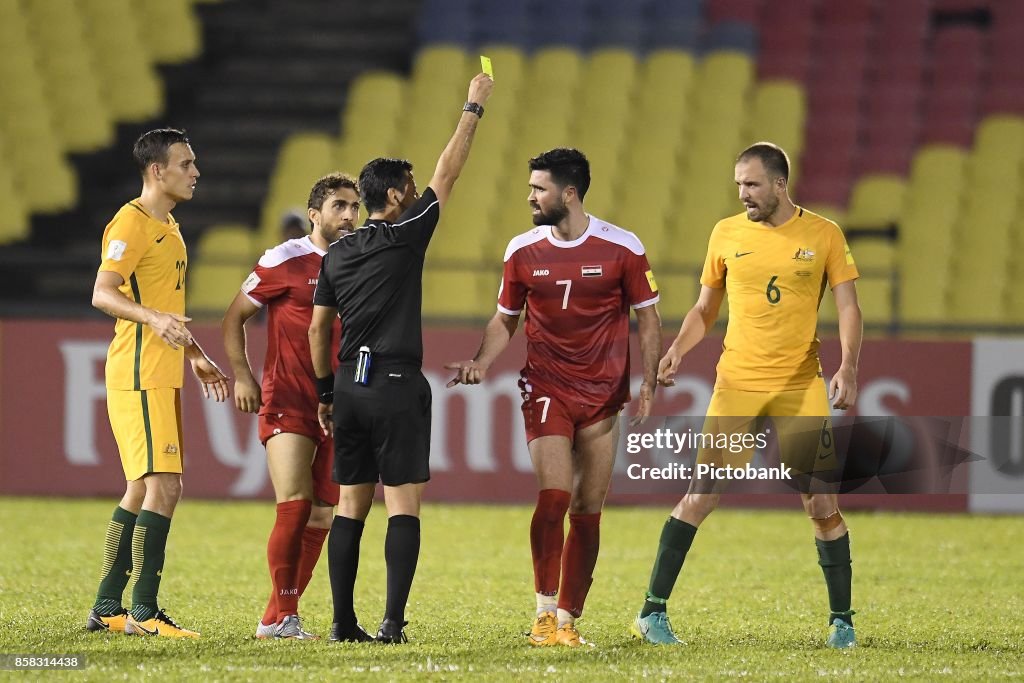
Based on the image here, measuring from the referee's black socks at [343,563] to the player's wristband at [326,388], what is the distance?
0.50m

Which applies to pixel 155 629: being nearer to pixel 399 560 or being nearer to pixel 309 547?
pixel 309 547

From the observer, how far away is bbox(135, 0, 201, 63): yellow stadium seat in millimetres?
16859

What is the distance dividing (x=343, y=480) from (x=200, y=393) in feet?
19.4

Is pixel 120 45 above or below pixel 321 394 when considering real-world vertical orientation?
above

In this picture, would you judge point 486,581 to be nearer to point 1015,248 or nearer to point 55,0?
point 1015,248

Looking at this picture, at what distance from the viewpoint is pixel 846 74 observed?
1731 centimetres

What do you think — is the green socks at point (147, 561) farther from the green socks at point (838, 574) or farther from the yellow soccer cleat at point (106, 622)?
the green socks at point (838, 574)

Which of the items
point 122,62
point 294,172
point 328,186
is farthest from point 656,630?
point 122,62

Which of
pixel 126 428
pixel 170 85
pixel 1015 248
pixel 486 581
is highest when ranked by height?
pixel 170 85

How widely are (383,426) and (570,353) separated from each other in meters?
0.90

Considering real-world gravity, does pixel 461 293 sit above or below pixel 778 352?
above

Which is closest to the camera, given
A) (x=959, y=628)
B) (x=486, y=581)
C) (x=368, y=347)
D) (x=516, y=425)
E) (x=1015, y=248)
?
(x=368, y=347)

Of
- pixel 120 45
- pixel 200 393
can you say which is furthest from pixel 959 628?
pixel 120 45

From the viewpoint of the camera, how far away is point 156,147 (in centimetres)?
653
